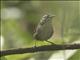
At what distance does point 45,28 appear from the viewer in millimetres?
380

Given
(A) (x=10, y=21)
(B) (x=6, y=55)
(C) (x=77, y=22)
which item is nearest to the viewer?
(B) (x=6, y=55)

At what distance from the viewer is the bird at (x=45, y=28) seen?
14.4 inches

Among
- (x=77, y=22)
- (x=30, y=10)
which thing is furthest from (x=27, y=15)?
(x=77, y=22)

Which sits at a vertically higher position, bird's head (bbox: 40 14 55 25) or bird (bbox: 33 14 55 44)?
bird's head (bbox: 40 14 55 25)

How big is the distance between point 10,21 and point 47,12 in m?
0.41

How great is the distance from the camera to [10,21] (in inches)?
30.5

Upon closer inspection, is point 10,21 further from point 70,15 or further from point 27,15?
point 70,15

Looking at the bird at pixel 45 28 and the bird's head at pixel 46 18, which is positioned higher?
the bird's head at pixel 46 18

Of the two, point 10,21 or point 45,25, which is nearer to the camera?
point 45,25

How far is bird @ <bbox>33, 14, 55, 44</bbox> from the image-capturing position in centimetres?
37

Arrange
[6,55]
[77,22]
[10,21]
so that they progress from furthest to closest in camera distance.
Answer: [10,21] → [77,22] → [6,55]

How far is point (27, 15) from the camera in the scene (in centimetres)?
80

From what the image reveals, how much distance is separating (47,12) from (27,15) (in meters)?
0.43

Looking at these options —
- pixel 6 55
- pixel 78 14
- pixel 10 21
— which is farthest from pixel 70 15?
pixel 10 21
